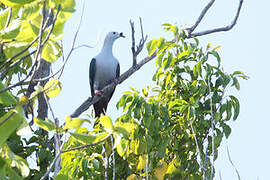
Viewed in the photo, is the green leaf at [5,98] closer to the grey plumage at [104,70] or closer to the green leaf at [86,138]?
the green leaf at [86,138]

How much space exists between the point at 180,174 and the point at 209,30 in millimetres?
1848

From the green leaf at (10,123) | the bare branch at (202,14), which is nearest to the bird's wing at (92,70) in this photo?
the bare branch at (202,14)

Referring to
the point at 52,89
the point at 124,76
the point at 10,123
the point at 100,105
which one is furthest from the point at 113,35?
the point at 10,123

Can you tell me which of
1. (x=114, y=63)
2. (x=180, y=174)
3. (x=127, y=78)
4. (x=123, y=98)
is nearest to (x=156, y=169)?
(x=180, y=174)

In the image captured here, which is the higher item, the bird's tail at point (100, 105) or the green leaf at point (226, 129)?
the green leaf at point (226, 129)

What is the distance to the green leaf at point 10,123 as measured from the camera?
4.08ft

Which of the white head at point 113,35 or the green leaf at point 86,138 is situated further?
the white head at point 113,35

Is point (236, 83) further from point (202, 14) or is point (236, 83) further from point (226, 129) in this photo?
point (202, 14)

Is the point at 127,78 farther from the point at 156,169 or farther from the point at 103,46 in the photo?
the point at 103,46

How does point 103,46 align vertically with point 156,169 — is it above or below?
above

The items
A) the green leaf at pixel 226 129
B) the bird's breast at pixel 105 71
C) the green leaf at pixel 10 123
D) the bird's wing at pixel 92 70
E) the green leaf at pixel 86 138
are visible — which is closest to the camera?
the green leaf at pixel 10 123

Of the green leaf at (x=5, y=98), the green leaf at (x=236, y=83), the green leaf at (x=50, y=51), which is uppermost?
the green leaf at (x=50, y=51)

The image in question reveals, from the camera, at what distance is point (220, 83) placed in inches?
137

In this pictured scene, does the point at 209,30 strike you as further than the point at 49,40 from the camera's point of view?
Yes
